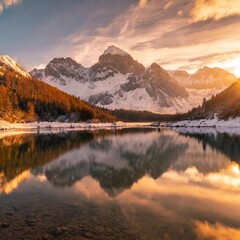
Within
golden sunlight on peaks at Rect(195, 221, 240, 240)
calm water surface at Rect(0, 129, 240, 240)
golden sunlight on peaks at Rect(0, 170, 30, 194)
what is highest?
golden sunlight on peaks at Rect(0, 170, 30, 194)

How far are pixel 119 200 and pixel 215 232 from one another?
7583 millimetres

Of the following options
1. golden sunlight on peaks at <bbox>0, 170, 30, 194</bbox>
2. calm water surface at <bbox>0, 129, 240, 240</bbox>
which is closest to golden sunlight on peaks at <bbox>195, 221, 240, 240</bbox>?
calm water surface at <bbox>0, 129, 240, 240</bbox>

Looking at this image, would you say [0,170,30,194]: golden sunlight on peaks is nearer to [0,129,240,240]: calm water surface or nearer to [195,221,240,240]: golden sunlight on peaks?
[0,129,240,240]: calm water surface

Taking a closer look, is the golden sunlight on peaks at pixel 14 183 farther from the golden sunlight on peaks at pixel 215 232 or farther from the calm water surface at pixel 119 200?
the golden sunlight on peaks at pixel 215 232

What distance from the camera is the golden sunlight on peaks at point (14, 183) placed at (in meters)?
24.8

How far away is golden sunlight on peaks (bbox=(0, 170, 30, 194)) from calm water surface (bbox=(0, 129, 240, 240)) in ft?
0.25

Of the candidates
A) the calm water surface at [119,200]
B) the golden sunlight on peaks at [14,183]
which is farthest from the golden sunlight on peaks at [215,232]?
the golden sunlight on peaks at [14,183]

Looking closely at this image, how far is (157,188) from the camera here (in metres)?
26.3

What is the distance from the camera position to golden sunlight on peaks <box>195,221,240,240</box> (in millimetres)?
15461

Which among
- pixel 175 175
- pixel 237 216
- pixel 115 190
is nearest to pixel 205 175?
pixel 175 175

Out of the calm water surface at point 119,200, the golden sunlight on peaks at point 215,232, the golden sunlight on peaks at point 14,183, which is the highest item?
the golden sunlight on peaks at point 14,183

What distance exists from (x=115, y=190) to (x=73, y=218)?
7.83m

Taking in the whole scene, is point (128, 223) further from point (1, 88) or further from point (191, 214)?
point (1, 88)

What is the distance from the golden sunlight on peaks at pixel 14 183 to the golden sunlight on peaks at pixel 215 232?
14.5 m
